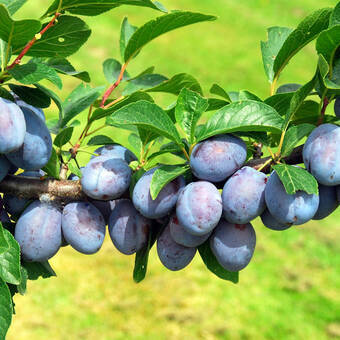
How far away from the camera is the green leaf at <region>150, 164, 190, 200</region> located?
0.59 meters

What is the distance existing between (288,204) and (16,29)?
39 cm

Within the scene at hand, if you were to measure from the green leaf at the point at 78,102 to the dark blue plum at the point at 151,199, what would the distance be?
0.74ft

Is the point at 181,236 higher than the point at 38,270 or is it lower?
higher

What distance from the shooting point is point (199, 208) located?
1.94ft

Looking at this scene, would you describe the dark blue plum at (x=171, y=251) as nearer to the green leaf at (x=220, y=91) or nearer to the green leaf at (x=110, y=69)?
the green leaf at (x=220, y=91)

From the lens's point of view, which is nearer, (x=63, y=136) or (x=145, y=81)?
(x=63, y=136)

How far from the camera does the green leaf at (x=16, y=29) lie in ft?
1.95

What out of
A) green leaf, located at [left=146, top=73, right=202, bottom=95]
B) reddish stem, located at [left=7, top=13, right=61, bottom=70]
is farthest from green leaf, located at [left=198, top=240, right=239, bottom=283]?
reddish stem, located at [left=7, top=13, right=61, bottom=70]

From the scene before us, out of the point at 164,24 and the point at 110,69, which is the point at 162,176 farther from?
the point at 110,69

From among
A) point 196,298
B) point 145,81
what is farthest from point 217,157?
point 196,298

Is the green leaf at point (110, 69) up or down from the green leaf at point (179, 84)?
down

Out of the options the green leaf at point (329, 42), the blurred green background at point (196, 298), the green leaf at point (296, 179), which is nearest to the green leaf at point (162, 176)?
the green leaf at point (296, 179)

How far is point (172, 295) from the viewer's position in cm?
256

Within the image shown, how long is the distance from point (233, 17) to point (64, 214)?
5.43 meters
